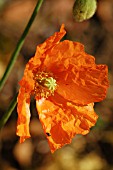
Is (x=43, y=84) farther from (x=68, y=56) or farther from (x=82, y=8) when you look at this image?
(x=82, y=8)

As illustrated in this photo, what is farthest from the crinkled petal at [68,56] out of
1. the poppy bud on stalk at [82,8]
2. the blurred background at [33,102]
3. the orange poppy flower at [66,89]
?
the blurred background at [33,102]

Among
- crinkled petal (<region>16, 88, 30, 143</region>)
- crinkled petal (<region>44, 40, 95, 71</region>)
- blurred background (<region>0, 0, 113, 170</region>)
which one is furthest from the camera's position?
blurred background (<region>0, 0, 113, 170</region>)

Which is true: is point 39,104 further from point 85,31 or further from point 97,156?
point 85,31

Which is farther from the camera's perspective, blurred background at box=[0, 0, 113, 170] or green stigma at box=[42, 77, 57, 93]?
blurred background at box=[0, 0, 113, 170]

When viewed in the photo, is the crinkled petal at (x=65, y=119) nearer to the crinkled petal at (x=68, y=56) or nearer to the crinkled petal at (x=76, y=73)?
the crinkled petal at (x=76, y=73)

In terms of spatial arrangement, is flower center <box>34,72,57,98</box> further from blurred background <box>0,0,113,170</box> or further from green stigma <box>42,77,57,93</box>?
blurred background <box>0,0,113,170</box>

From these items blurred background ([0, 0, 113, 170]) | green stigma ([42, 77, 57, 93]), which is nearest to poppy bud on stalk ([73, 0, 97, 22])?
green stigma ([42, 77, 57, 93])

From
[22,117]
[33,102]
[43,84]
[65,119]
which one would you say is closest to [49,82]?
[43,84]
